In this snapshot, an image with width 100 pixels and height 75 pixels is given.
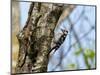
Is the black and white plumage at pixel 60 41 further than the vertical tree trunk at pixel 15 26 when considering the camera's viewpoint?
Yes

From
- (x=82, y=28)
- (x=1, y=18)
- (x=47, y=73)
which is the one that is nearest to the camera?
(x=1, y=18)

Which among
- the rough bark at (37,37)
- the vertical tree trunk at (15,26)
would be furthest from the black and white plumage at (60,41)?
the vertical tree trunk at (15,26)

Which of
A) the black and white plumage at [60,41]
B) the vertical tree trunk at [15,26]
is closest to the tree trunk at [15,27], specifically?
the vertical tree trunk at [15,26]

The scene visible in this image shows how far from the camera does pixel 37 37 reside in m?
2.48

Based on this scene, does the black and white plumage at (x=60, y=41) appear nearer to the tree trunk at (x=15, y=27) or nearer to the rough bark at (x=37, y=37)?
the rough bark at (x=37, y=37)

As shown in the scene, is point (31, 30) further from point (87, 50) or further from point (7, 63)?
point (87, 50)

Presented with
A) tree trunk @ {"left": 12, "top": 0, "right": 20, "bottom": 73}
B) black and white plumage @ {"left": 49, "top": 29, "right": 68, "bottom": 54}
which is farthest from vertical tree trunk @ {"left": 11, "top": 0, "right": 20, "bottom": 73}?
black and white plumage @ {"left": 49, "top": 29, "right": 68, "bottom": 54}

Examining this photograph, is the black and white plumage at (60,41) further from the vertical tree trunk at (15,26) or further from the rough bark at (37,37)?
the vertical tree trunk at (15,26)

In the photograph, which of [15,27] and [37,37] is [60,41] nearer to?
[37,37]

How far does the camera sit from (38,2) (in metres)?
2.49

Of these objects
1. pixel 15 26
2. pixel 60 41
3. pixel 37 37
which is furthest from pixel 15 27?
pixel 60 41

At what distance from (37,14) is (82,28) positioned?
60cm

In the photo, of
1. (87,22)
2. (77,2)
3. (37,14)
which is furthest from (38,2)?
(87,22)

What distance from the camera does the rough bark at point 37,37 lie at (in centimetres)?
242
